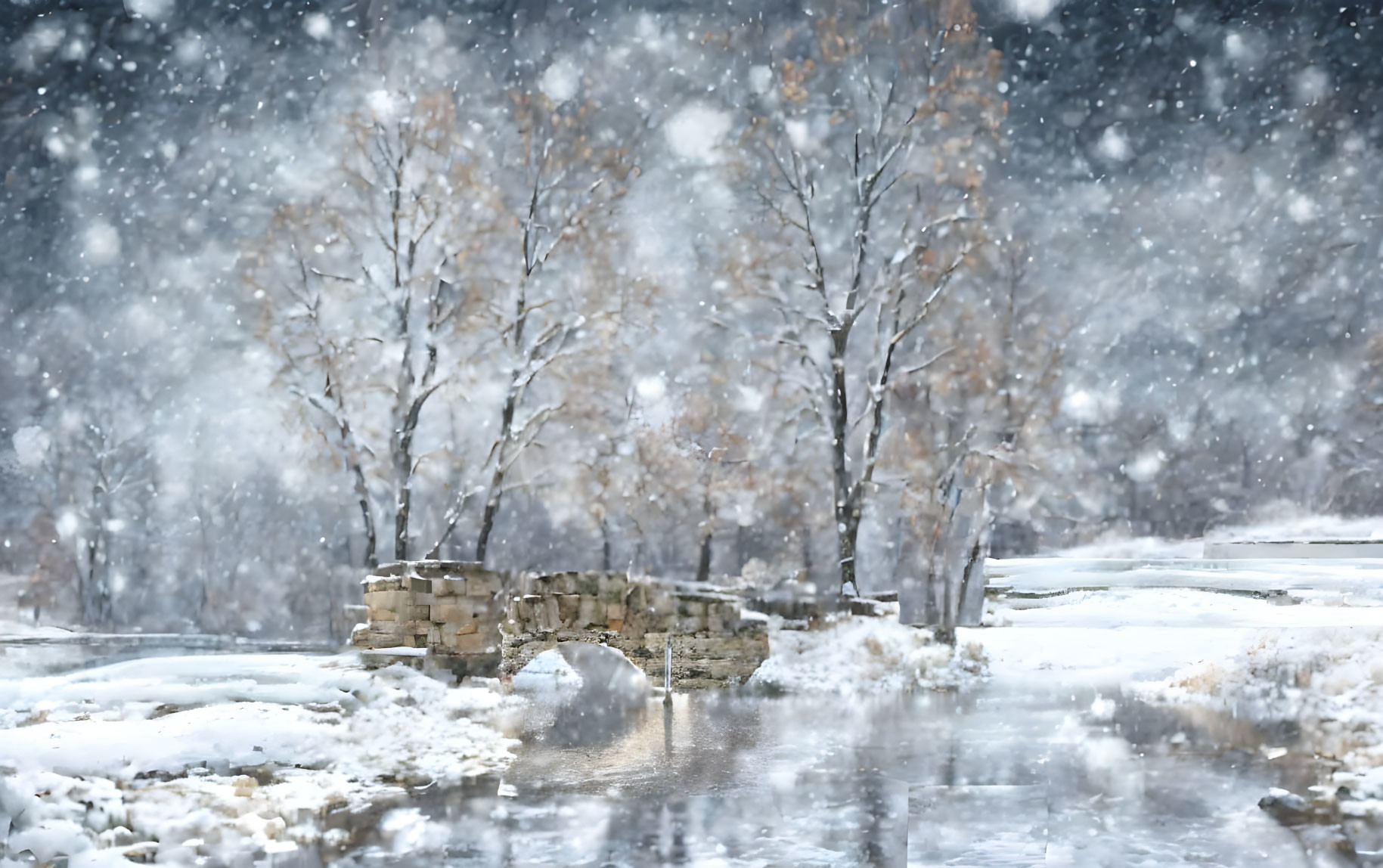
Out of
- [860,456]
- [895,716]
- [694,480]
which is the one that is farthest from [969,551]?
[694,480]

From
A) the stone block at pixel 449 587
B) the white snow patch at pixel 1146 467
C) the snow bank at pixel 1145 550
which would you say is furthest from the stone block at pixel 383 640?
the white snow patch at pixel 1146 467

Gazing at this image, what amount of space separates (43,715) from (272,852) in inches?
199

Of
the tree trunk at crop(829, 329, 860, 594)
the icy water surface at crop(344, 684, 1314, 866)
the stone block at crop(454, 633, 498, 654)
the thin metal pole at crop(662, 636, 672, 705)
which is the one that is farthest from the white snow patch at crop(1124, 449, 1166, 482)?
the stone block at crop(454, 633, 498, 654)

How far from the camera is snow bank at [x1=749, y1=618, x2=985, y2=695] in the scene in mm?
19750

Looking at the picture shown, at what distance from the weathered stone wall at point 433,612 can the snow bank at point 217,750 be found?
1.12 meters

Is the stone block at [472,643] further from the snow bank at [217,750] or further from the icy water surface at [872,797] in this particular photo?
the icy water surface at [872,797]

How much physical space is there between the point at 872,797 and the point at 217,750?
17.6ft

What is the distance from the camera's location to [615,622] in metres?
19.4

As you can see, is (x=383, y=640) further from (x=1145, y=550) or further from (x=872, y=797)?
(x=1145, y=550)

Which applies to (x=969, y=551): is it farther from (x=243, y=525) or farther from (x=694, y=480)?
(x=243, y=525)

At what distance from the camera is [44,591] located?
62.0 metres

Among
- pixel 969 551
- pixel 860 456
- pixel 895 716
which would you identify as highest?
pixel 860 456

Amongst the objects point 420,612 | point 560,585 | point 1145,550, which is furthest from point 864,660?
point 420,612

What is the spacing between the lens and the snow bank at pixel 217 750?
308 inches
